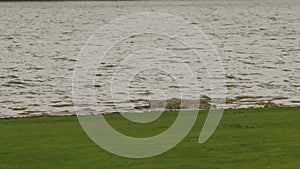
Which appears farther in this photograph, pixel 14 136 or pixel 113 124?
pixel 113 124

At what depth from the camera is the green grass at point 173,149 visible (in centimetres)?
1675

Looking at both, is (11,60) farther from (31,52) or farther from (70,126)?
(70,126)

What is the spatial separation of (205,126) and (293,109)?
540cm

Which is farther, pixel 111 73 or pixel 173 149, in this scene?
pixel 111 73

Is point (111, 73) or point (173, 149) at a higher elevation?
point (173, 149)

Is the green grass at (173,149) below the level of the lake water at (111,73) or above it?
above

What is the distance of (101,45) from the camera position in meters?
78.8

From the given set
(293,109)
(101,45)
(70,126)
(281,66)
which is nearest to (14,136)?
(70,126)

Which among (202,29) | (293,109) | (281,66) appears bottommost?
(202,29)

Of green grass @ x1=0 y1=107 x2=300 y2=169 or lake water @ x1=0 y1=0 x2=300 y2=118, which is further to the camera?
lake water @ x1=0 y1=0 x2=300 y2=118

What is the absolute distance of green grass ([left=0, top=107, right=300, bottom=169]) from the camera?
1675 centimetres

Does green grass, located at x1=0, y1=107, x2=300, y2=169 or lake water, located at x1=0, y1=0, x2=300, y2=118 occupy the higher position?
green grass, located at x1=0, y1=107, x2=300, y2=169

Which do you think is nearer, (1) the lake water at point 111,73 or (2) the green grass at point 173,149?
(2) the green grass at point 173,149

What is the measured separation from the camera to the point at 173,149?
59.5 ft
